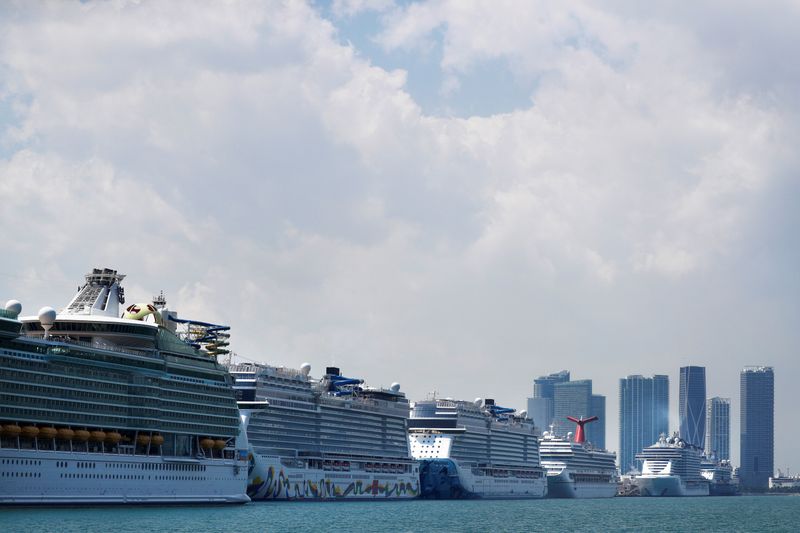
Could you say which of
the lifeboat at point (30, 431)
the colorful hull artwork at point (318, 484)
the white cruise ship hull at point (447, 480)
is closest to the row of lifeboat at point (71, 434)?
the lifeboat at point (30, 431)

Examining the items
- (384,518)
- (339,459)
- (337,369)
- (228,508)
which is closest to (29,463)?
(228,508)

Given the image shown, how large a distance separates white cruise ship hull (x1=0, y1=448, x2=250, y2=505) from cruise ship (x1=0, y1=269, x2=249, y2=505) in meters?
0.09

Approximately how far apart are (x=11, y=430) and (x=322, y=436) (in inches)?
2422

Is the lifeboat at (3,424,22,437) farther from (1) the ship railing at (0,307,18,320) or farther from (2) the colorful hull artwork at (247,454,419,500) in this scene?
(2) the colorful hull artwork at (247,454,419,500)

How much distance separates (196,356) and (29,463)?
26.1 metres

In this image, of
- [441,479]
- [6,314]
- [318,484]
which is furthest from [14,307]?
[441,479]

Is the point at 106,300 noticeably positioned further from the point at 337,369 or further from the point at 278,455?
the point at 337,369

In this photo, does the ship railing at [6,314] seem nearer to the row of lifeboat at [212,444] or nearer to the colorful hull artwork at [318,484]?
the row of lifeboat at [212,444]

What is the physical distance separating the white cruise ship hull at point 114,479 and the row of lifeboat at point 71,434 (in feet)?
5.00

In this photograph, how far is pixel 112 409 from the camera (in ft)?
360

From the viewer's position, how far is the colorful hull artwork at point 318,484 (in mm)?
139500

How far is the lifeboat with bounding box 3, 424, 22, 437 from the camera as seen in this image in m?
98.3

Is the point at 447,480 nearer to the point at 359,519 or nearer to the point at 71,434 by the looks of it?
the point at 359,519

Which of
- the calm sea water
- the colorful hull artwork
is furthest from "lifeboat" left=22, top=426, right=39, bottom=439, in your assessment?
the colorful hull artwork
